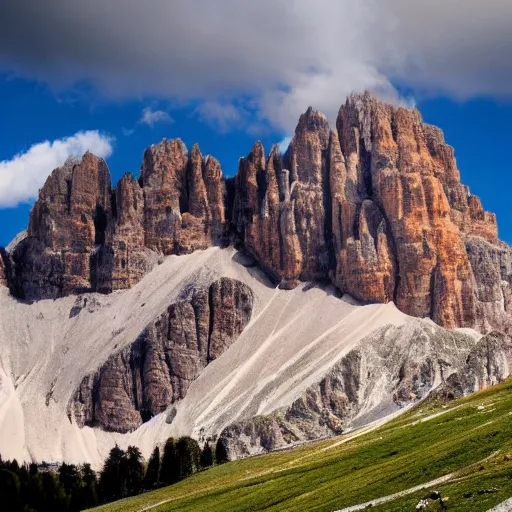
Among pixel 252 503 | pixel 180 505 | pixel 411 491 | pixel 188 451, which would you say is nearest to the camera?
pixel 411 491

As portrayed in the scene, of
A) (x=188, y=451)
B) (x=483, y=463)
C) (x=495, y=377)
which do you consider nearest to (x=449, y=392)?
(x=495, y=377)

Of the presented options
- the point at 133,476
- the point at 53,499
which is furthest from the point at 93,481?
the point at 53,499

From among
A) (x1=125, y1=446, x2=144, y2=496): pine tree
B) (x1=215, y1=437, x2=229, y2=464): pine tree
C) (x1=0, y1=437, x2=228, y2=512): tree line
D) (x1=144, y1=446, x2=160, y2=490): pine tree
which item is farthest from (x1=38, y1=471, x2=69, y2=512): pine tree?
(x1=215, y1=437, x2=229, y2=464): pine tree

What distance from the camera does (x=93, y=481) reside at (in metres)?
132

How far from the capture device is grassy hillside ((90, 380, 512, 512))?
4675cm

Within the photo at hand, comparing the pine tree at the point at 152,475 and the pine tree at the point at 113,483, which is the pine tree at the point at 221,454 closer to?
the pine tree at the point at 152,475

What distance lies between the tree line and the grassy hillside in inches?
720

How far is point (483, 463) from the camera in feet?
166

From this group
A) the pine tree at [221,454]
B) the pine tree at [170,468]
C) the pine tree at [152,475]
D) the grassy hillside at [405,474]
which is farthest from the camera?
the pine tree at [221,454]

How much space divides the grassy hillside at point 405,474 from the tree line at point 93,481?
18.3 metres

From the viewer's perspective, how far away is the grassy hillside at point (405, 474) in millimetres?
46750

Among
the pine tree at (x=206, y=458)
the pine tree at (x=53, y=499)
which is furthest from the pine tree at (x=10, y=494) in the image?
the pine tree at (x=206, y=458)

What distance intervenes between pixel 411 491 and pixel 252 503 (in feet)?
65.2

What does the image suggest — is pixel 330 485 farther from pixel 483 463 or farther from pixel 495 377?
pixel 495 377
